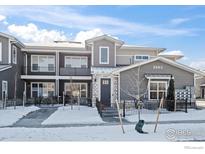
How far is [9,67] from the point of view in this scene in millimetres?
19406

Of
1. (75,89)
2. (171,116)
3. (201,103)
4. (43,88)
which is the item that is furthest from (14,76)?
(201,103)

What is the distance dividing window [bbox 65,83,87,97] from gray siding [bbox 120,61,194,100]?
17.1ft

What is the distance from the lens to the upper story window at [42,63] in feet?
75.7

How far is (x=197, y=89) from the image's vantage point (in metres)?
16.2

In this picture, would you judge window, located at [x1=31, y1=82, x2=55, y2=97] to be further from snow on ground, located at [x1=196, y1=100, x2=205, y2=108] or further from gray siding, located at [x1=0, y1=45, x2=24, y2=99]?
snow on ground, located at [x1=196, y1=100, x2=205, y2=108]

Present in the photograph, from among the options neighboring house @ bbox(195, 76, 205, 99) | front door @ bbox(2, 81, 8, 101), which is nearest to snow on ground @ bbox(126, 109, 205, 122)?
neighboring house @ bbox(195, 76, 205, 99)

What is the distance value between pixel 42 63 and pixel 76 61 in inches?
97.1

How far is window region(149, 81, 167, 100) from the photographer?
16734mm

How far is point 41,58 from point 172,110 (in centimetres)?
1221

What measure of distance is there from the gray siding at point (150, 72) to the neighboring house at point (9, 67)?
21.5 ft

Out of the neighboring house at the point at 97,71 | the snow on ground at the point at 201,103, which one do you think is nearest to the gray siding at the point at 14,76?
the neighboring house at the point at 97,71

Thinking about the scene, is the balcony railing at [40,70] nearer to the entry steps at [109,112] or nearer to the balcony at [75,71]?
the balcony at [75,71]
